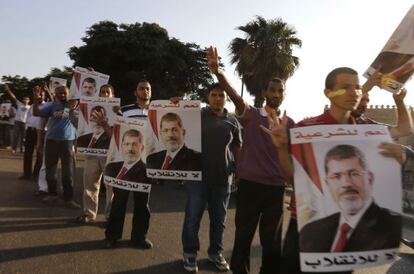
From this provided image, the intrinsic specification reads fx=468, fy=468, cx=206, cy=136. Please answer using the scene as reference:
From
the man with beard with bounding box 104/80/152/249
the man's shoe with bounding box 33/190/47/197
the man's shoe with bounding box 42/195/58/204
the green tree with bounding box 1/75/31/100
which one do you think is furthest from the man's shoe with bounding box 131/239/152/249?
the green tree with bounding box 1/75/31/100

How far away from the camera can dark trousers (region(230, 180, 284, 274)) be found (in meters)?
4.30

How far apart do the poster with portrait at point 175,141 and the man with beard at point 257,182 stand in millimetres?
733

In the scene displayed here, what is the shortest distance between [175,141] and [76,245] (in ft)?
5.85

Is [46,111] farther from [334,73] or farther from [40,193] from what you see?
[334,73]

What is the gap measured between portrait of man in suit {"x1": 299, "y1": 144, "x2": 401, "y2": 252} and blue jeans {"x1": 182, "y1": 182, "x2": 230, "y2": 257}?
100 inches

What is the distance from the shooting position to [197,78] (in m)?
32.6

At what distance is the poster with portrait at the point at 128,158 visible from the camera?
538 centimetres

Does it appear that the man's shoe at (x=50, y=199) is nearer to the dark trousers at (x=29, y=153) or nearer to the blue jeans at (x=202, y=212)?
the dark trousers at (x=29, y=153)

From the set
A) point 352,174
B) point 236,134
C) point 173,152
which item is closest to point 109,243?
point 173,152

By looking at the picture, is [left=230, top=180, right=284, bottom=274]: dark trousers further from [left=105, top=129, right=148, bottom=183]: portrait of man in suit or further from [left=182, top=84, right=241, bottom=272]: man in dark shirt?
[left=105, top=129, right=148, bottom=183]: portrait of man in suit

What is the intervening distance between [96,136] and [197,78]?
2656 cm

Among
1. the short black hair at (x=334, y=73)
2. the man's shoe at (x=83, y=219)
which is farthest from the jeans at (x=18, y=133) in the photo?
the short black hair at (x=334, y=73)

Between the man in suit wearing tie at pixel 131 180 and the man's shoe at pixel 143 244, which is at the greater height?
the man in suit wearing tie at pixel 131 180

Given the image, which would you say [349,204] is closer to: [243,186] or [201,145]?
[243,186]
